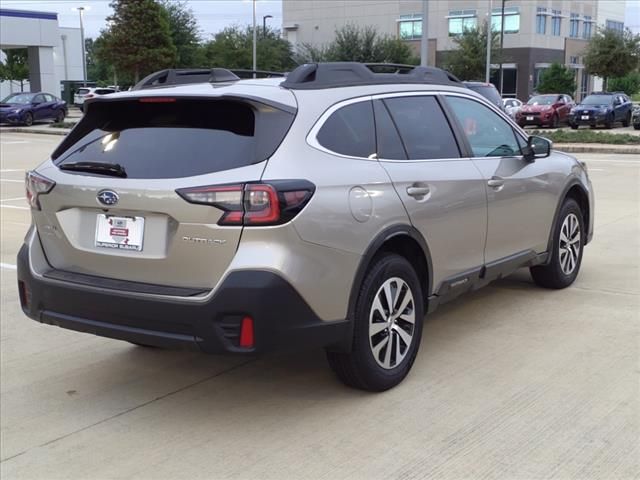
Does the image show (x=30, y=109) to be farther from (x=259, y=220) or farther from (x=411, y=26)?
(x=411, y=26)

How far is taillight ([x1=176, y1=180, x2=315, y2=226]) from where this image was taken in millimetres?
3645

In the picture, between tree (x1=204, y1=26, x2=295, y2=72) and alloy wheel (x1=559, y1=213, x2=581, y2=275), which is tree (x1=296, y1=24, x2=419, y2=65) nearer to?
tree (x1=204, y1=26, x2=295, y2=72)

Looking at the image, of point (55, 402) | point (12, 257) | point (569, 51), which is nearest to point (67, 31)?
point (569, 51)

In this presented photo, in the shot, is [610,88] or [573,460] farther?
[610,88]

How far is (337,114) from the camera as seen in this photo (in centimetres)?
427

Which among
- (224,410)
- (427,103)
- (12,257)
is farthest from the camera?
(12,257)

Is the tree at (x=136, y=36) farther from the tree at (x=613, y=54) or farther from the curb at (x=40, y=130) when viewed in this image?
the tree at (x=613, y=54)

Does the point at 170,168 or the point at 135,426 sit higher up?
the point at 170,168

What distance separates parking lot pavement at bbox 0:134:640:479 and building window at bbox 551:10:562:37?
→ 67.6 m

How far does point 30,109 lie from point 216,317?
34.0 meters

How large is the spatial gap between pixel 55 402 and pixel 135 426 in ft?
2.13

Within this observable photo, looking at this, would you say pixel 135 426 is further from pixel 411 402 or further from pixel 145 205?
pixel 411 402

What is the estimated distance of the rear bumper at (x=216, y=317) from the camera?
11.9 feet

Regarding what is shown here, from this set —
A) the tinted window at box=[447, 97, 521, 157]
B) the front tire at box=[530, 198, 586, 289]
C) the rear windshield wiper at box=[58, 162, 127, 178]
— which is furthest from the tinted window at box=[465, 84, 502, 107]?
the rear windshield wiper at box=[58, 162, 127, 178]
